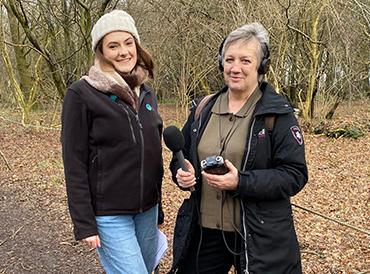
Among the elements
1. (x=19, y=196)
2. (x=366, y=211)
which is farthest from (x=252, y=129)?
(x=19, y=196)

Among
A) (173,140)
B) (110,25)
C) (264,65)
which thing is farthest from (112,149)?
(264,65)

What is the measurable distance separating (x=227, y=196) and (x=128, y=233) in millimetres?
632

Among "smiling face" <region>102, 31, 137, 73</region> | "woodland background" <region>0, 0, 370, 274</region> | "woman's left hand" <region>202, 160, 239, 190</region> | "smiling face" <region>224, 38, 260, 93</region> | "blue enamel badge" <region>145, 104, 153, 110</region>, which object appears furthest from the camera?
"woodland background" <region>0, 0, 370, 274</region>

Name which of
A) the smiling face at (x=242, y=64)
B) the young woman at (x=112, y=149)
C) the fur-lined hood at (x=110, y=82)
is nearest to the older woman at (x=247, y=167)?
the smiling face at (x=242, y=64)

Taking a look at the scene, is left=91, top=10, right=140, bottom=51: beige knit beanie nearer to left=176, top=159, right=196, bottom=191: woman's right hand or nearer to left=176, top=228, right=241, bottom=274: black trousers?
left=176, top=159, right=196, bottom=191: woman's right hand

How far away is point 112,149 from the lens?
2.57 m

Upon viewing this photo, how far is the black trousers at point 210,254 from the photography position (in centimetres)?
273

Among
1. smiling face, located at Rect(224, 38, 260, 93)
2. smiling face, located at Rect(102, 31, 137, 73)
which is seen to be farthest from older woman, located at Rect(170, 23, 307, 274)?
smiling face, located at Rect(102, 31, 137, 73)

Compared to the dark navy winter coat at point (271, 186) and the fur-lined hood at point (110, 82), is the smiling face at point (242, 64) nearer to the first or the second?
the dark navy winter coat at point (271, 186)

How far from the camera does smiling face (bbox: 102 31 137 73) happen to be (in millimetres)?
2629

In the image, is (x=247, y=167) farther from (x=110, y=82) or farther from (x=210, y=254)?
(x=110, y=82)

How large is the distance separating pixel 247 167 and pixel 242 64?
58 centimetres

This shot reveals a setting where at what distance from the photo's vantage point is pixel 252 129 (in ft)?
8.17

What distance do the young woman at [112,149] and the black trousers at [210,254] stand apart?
Answer: 332 millimetres
